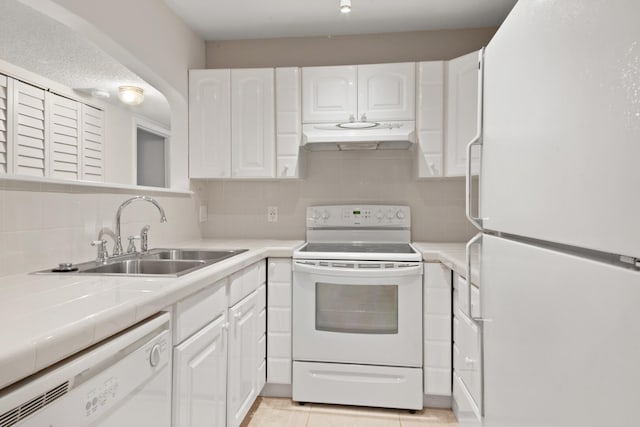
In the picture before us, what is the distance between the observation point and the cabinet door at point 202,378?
1285 millimetres

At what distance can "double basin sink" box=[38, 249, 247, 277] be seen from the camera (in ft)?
5.22

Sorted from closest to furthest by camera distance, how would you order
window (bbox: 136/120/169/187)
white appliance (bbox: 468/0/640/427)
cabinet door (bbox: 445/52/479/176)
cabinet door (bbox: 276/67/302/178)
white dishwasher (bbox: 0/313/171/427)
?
1. white appliance (bbox: 468/0/640/427)
2. white dishwasher (bbox: 0/313/171/427)
3. cabinet door (bbox: 445/52/479/176)
4. cabinet door (bbox: 276/67/302/178)
5. window (bbox: 136/120/169/187)

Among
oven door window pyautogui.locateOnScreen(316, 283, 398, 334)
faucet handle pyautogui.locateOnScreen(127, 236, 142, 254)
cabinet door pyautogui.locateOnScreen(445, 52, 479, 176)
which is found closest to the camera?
faucet handle pyautogui.locateOnScreen(127, 236, 142, 254)

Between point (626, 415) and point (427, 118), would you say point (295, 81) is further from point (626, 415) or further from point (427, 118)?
point (626, 415)

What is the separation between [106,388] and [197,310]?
54 cm

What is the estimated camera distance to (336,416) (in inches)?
86.4

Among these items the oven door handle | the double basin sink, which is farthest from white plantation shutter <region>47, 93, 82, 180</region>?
the oven door handle

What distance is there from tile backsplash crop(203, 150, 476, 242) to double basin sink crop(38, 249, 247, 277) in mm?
759

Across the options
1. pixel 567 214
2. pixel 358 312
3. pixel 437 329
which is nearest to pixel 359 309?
pixel 358 312

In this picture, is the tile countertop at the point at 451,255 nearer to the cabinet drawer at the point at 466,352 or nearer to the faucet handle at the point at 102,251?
the cabinet drawer at the point at 466,352

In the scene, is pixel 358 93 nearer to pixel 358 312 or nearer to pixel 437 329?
pixel 358 312

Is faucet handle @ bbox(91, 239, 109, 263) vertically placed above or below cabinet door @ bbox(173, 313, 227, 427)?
above

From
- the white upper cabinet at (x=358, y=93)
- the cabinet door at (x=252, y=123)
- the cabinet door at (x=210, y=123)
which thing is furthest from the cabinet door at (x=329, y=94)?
the cabinet door at (x=210, y=123)

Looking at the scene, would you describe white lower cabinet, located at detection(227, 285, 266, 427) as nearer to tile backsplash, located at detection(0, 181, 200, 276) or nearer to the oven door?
the oven door
